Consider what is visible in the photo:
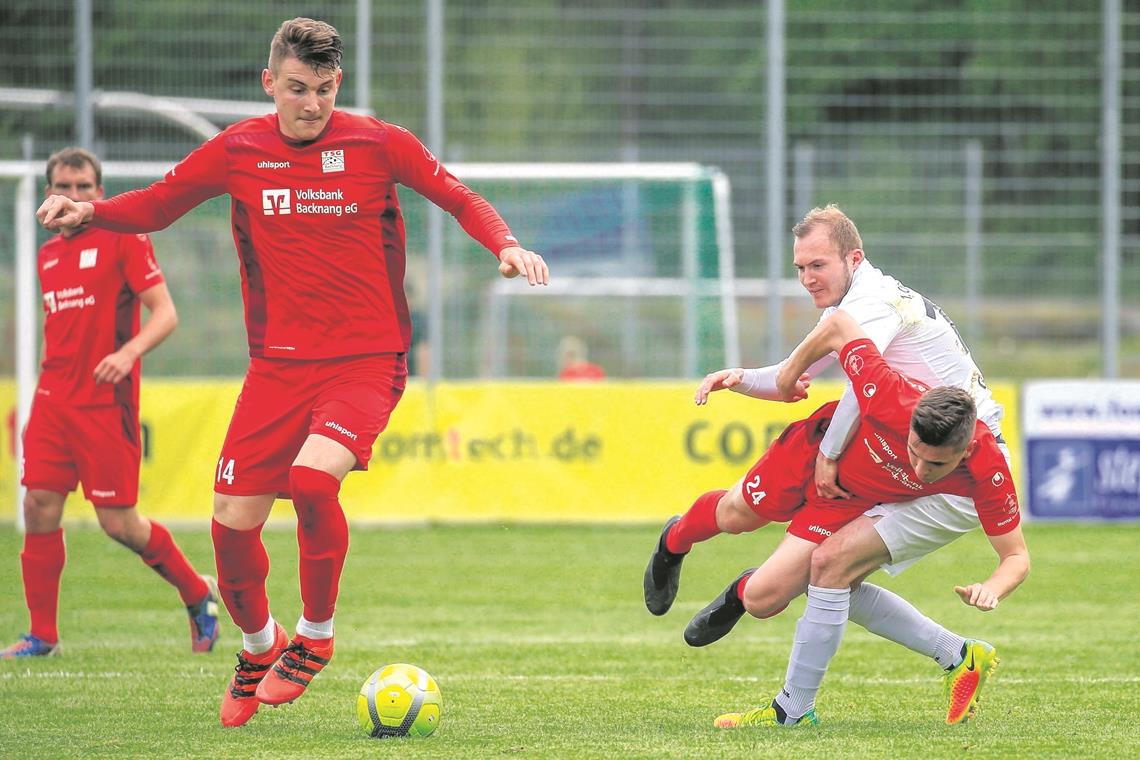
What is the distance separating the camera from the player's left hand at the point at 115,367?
7684 mm

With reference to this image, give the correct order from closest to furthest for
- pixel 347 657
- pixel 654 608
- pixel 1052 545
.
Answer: pixel 654 608 < pixel 347 657 < pixel 1052 545

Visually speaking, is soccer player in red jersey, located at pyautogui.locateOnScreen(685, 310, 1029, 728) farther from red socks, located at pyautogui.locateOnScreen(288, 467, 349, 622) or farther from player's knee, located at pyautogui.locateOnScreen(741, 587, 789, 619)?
red socks, located at pyautogui.locateOnScreen(288, 467, 349, 622)

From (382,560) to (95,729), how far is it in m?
5.95

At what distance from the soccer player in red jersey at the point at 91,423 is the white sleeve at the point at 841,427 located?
3.31 meters

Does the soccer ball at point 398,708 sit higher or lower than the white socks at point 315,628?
lower

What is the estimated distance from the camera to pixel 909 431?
5719mm

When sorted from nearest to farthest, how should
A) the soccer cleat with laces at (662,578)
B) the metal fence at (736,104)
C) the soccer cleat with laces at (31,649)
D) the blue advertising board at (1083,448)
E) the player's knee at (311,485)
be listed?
the player's knee at (311,485) < the soccer cleat with laces at (662,578) < the soccer cleat with laces at (31,649) < the blue advertising board at (1083,448) < the metal fence at (736,104)

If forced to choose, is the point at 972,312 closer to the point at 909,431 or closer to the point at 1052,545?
the point at 1052,545

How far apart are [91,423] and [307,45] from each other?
2896 mm

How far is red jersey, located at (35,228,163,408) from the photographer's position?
8062 millimetres

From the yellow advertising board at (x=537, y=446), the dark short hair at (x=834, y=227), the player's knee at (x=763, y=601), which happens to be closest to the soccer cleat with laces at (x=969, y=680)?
the player's knee at (x=763, y=601)

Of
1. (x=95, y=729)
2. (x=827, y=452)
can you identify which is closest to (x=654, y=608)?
(x=827, y=452)

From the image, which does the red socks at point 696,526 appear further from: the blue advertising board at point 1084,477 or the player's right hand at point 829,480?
the blue advertising board at point 1084,477

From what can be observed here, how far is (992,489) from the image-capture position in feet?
19.1
